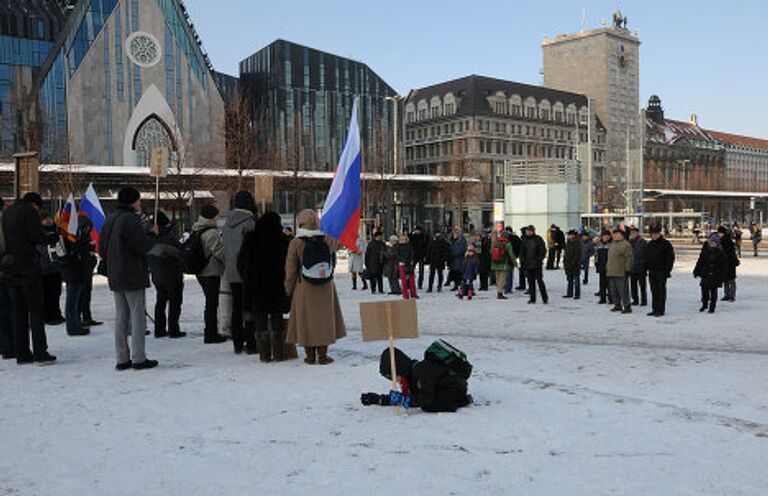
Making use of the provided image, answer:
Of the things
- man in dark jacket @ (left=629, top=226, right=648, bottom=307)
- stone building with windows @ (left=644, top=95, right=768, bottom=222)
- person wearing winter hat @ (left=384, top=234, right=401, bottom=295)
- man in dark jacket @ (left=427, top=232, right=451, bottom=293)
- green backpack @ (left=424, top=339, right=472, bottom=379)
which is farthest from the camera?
stone building with windows @ (left=644, top=95, right=768, bottom=222)

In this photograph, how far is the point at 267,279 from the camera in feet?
26.0

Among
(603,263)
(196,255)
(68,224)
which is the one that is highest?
(68,224)

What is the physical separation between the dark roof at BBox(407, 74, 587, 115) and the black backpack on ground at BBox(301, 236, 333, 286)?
86102 millimetres

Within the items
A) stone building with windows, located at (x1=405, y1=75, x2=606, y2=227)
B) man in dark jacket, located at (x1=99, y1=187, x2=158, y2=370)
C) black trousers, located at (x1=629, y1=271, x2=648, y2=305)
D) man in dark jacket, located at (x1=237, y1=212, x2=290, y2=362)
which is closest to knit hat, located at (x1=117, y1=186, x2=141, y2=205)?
man in dark jacket, located at (x1=99, y1=187, x2=158, y2=370)

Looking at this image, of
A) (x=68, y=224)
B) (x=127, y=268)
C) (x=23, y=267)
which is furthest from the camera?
(x=68, y=224)

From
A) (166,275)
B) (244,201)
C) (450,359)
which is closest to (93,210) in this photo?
(166,275)

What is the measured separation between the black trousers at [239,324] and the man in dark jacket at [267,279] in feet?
1.85

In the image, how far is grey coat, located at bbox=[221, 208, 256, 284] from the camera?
844 cm

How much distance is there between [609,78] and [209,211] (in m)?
113

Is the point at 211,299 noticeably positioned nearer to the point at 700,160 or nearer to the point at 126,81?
the point at 126,81

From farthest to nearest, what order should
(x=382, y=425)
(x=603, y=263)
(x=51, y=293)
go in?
1. (x=603, y=263)
2. (x=51, y=293)
3. (x=382, y=425)

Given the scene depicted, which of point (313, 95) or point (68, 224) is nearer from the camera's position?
point (68, 224)

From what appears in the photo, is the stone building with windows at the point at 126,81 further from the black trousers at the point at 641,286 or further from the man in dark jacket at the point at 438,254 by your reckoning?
the black trousers at the point at 641,286

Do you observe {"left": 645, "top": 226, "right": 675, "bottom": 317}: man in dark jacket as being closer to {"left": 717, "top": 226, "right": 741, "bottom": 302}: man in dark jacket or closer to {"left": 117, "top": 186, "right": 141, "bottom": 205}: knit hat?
{"left": 717, "top": 226, "right": 741, "bottom": 302}: man in dark jacket
